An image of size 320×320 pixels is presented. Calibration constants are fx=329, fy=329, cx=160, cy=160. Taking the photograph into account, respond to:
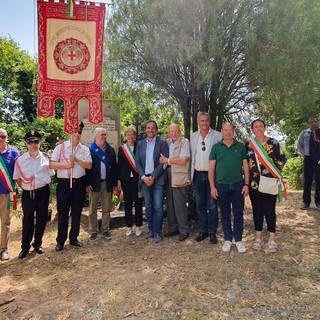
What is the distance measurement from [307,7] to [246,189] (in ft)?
8.78

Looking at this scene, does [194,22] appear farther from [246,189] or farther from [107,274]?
[107,274]

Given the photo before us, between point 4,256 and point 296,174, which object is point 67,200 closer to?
point 4,256

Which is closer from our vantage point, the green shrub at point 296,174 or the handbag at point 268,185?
the handbag at point 268,185

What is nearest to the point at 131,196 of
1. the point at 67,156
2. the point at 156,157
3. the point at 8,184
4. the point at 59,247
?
the point at 156,157

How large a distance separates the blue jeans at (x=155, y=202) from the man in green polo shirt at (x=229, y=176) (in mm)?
889

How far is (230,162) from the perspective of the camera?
4254 millimetres

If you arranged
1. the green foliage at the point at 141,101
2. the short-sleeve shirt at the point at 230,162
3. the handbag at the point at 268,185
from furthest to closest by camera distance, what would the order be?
the green foliage at the point at 141,101 → the short-sleeve shirt at the point at 230,162 → the handbag at the point at 268,185

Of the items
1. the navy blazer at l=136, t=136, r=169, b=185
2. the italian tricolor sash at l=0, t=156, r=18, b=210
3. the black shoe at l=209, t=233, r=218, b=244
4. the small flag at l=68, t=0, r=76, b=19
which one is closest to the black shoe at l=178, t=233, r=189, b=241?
the black shoe at l=209, t=233, r=218, b=244

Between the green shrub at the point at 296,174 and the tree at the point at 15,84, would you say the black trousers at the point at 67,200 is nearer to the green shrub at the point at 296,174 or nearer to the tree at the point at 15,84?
the green shrub at the point at 296,174

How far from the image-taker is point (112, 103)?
6.56 metres

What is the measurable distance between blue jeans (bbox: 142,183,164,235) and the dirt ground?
32 cm

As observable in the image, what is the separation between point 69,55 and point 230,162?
9.53 ft

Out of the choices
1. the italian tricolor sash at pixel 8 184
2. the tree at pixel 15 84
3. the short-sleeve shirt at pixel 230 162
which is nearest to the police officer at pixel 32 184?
the italian tricolor sash at pixel 8 184

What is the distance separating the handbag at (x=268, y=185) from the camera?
4.15 m
